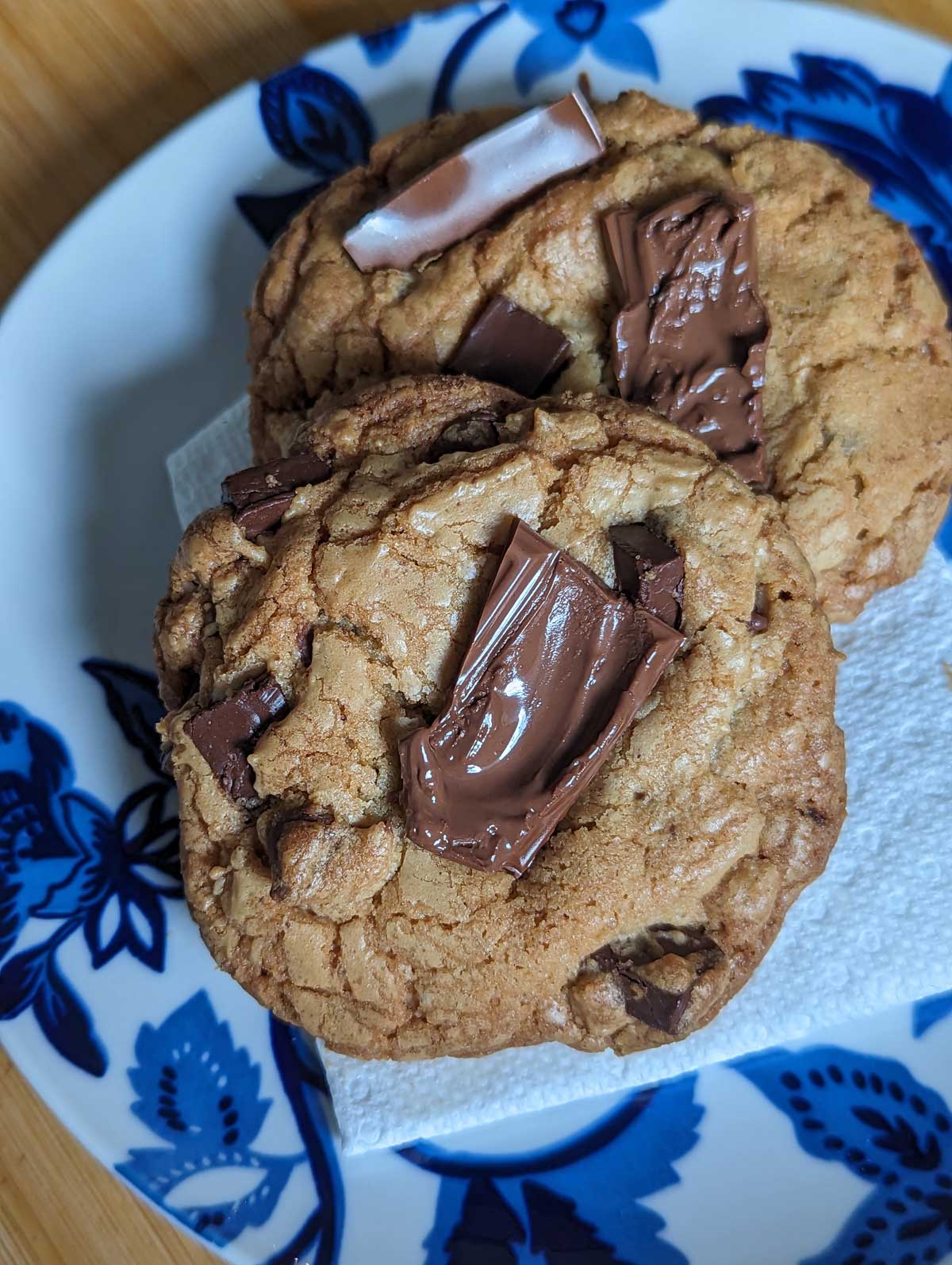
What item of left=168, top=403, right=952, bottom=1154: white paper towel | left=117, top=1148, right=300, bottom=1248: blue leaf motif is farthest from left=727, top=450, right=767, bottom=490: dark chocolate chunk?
left=117, top=1148, right=300, bottom=1248: blue leaf motif

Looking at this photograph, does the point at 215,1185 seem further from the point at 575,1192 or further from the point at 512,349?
the point at 512,349

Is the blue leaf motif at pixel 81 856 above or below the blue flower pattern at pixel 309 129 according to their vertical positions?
below

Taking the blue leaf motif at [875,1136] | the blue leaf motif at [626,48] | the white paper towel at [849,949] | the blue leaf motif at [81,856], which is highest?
the blue leaf motif at [626,48]

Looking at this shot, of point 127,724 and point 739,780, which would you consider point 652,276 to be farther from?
point 127,724

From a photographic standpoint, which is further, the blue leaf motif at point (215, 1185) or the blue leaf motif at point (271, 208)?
the blue leaf motif at point (271, 208)

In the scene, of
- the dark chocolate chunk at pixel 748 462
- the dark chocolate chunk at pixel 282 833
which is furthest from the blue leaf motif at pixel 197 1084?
the dark chocolate chunk at pixel 748 462

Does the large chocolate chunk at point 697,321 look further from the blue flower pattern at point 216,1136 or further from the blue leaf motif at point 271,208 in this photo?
the blue flower pattern at point 216,1136
